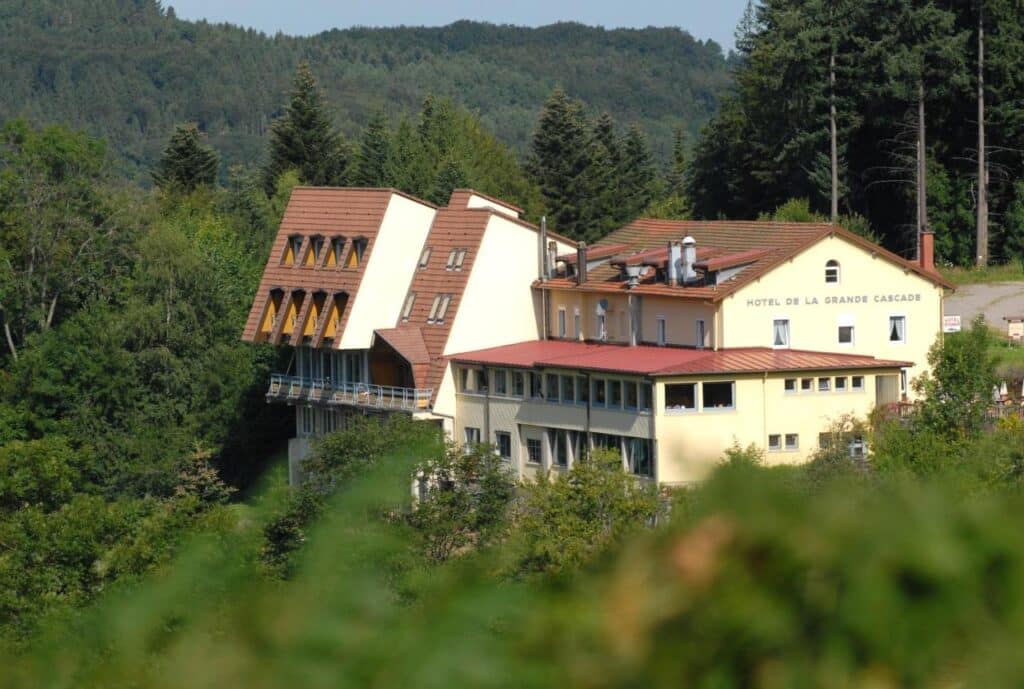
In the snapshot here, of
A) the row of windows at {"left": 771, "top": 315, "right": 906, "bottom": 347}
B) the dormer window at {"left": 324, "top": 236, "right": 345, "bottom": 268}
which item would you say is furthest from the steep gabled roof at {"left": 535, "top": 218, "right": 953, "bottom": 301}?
Answer: the dormer window at {"left": 324, "top": 236, "right": 345, "bottom": 268}

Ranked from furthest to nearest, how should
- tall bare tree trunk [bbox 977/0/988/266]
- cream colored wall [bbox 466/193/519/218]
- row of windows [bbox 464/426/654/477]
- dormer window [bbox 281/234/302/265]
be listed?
tall bare tree trunk [bbox 977/0/988/266] → dormer window [bbox 281/234/302/265] → cream colored wall [bbox 466/193/519/218] → row of windows [bbox 464/426/654/477]

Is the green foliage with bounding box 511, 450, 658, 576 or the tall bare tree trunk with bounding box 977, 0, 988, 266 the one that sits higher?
the tall bare tree trunk with bounding box 977, 0, 988, 266

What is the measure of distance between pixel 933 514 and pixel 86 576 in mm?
32325

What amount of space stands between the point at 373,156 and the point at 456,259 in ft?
143

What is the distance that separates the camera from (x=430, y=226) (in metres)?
52.6

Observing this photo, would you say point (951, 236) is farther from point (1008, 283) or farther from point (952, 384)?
point (952, 384)

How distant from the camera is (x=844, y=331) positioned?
154 feet

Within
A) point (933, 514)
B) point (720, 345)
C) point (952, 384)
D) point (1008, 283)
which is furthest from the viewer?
point (1008, 283)

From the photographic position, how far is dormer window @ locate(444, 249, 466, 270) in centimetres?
5066

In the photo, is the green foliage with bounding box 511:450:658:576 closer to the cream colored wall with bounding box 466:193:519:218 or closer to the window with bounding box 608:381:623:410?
the window with bounding box 608:381:623:410

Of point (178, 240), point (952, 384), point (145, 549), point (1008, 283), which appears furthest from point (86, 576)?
point (1008, 283)

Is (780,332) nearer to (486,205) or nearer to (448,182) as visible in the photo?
(486,205)

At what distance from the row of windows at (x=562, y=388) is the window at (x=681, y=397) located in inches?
15.6

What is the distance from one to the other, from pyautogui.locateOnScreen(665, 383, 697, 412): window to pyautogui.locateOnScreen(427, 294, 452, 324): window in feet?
29.6
